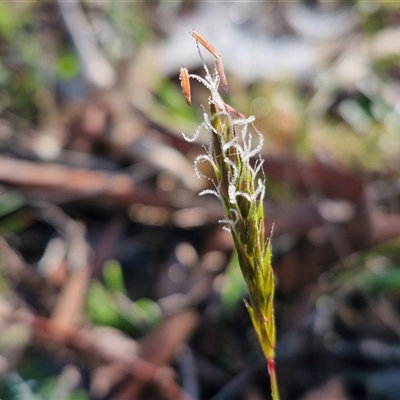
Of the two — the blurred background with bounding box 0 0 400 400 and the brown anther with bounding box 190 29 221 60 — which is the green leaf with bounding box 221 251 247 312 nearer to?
the blurred background with bounding box 0 0 400 400

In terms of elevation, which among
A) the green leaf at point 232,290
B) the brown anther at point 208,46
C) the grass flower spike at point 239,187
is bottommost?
the grass flower spike at point 239,187

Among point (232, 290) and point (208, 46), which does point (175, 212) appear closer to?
point (232, 290)

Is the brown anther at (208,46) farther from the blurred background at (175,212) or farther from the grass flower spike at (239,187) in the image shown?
the blurred background at (175,212)

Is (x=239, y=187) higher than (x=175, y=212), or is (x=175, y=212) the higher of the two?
(x=175, y=212)

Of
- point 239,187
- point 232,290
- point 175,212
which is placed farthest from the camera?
point 175,212

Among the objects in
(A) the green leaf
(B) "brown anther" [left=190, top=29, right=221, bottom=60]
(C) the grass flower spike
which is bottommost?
(C) the grass flower spike

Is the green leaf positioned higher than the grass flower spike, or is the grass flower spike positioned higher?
the green leaf

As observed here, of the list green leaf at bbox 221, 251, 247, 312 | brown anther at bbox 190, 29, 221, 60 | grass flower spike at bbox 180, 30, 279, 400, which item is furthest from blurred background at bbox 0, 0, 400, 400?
brown anther at bbox 190, 29, 221, 60

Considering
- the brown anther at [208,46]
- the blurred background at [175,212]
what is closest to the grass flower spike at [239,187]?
the brown anther at [208,46]

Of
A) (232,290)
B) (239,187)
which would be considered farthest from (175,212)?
(239,187)
